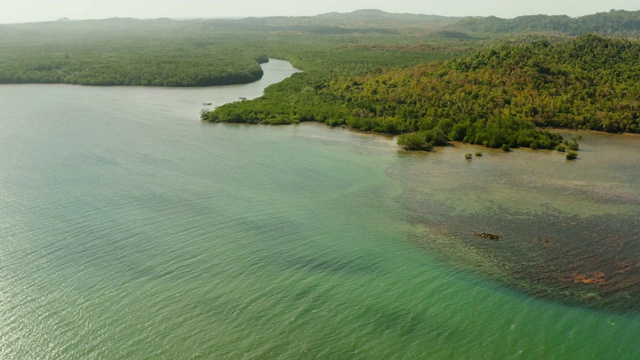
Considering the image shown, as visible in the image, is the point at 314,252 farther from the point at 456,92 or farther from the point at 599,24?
the point at 599,24

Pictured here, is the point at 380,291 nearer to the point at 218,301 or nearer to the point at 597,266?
the point at 218,301

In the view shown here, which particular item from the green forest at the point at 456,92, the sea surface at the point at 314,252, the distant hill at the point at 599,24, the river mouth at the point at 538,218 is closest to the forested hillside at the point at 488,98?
the green forest at the point at 456,92

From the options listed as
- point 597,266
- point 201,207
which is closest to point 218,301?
point 201,207

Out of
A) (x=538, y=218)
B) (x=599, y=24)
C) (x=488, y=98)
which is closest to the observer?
(x=538, y=218)

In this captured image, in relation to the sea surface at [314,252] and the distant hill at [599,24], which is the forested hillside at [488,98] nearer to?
the sea surface at [314,252]

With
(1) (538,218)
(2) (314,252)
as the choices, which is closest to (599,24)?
(1) (538,218)

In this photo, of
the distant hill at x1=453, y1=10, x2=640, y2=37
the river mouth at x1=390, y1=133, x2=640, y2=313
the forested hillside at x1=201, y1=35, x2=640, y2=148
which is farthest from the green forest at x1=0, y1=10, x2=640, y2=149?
the distant hill at x1=453, y1=10, x2=640, y2=37
